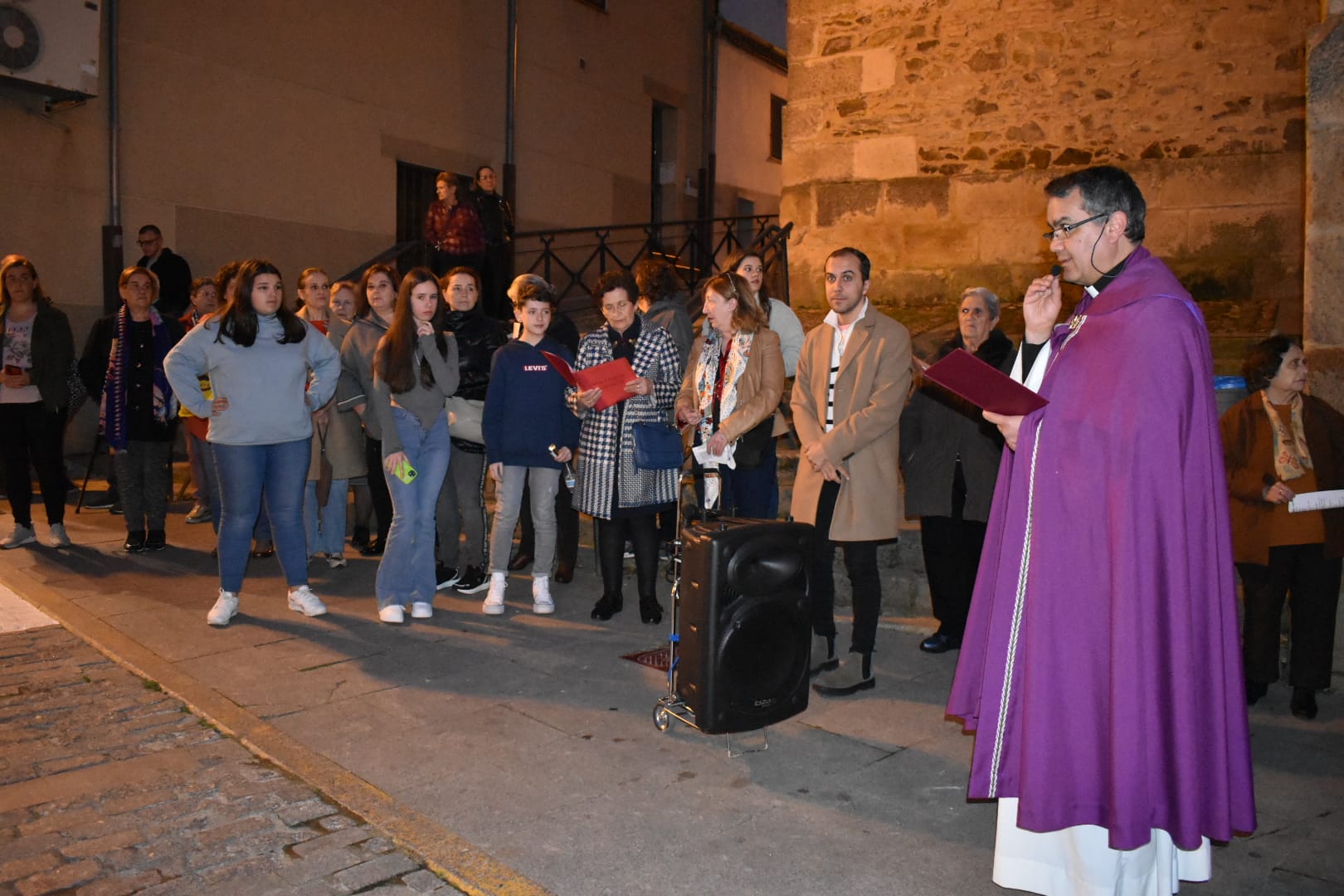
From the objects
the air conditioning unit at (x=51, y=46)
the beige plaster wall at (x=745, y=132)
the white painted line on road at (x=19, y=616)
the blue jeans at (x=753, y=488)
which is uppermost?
the beige plaster wall at (x=745, y=132)

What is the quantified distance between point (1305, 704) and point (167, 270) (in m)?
10.0

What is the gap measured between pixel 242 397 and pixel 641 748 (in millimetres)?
2985

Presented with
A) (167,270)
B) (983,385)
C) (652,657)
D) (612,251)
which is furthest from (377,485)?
(612,251)

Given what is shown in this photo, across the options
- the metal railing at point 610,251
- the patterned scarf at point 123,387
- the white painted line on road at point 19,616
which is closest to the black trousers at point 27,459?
the patterned scarf at point 123,387

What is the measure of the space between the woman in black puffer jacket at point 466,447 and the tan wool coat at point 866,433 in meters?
2.33

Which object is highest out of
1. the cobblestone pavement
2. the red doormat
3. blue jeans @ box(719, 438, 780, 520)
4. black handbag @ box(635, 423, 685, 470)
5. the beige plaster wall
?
the beige plaster wall

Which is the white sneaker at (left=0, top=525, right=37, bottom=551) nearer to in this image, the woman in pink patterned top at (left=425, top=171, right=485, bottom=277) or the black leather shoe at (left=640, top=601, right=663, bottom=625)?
the woman in pink patterned top at (left=425, top=171, right=485, bottom=277)

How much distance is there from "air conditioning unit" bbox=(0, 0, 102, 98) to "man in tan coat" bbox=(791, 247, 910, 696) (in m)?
8.62

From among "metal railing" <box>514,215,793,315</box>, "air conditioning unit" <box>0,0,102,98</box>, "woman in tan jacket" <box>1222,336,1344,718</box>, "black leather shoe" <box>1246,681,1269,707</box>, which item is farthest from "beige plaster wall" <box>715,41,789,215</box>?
"black leather shoe" <box>1246,681,1269,707</box>

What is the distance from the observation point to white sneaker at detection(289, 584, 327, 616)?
19.3ft

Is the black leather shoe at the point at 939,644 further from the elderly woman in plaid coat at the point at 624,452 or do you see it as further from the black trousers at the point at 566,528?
the black trousers at the point at 566,528

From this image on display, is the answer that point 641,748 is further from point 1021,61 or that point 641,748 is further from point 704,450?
point 1021,61

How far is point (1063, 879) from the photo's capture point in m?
2.95

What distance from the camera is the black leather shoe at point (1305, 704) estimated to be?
4488mm
